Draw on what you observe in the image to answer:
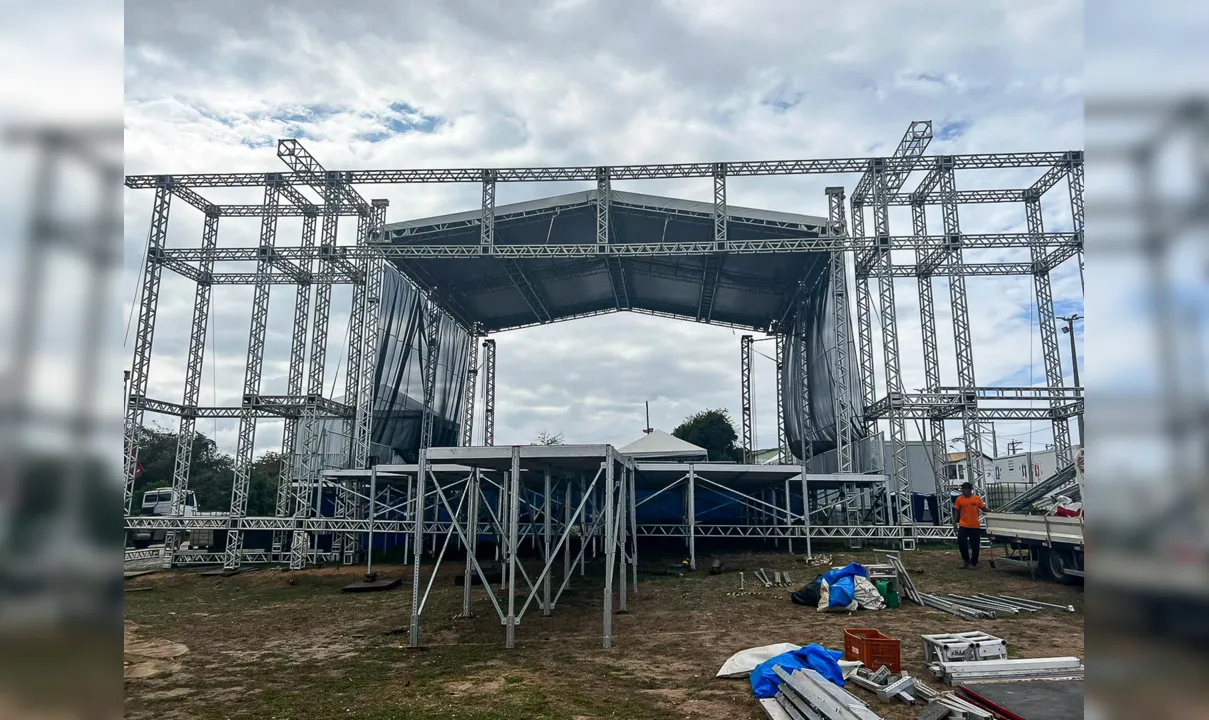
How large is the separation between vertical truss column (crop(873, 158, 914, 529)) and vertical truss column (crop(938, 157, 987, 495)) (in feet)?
6.61

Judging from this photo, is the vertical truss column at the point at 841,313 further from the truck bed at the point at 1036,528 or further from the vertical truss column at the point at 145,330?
the vertical truss column at the point at 145,330

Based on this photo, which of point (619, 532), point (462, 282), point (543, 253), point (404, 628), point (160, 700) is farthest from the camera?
point (462, 282)

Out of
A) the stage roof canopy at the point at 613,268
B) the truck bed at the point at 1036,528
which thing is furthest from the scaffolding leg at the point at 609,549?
the stage roof canopy at the point at 613,268

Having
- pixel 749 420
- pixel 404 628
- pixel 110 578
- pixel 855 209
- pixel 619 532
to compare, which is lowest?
pixel 404 628

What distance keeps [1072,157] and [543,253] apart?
1679 cm

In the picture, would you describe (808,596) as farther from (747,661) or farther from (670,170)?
(670,170)

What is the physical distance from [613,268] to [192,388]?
51.6 ft

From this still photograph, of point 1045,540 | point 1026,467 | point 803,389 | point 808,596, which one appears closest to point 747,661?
point 808,596

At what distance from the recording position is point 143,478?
4394 centimetres

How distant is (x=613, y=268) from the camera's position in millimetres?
27578

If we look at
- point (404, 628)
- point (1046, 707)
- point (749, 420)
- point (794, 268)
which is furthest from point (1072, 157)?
point (404, 628)

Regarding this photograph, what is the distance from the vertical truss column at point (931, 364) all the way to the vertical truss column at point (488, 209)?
1410 centimetres

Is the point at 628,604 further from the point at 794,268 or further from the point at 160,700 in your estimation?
the point at 794,268

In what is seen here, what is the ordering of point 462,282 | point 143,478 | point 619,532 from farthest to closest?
point 143,478, point 462,282, point 619,532
